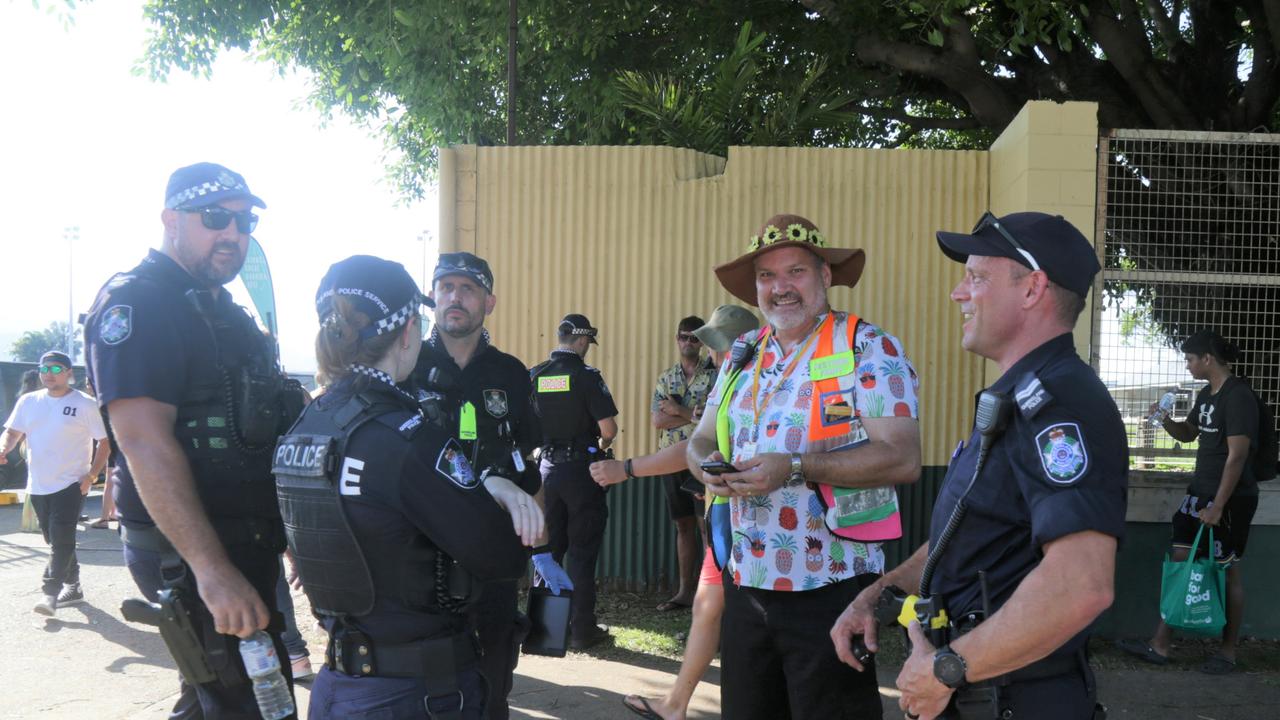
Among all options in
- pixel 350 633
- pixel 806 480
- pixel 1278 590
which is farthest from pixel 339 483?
pixel 1278 590

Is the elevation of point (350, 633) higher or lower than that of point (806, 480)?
lower

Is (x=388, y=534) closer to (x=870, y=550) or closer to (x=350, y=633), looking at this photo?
(x=350, y=633)

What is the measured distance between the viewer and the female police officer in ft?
7.87

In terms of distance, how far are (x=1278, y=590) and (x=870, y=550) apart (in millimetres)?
5334

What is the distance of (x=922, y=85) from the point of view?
11133mm

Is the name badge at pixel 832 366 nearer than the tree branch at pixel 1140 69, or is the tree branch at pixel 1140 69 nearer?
the name badge at pixel 832 366

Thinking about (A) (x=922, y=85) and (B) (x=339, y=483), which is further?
(A) (x=922, y=85)

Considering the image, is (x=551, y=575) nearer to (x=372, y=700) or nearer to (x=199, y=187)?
(x=372, y=700)

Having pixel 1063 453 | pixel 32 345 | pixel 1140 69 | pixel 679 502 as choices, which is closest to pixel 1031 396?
pixel 1063 453

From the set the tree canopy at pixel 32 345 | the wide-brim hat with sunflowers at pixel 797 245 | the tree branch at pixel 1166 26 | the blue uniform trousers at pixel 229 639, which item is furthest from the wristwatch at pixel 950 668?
the tree canopy at pixel 32 345

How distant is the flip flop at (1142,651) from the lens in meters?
6.33

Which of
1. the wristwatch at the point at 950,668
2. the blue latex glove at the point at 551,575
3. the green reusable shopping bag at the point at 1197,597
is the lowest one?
the green reusable shopping bag at the point at 1197,597

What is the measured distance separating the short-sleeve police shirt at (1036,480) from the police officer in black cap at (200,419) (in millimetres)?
2028

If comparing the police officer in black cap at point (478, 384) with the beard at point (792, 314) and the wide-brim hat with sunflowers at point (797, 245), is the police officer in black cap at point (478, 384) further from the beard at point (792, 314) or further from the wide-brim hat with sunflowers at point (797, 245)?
the beard at point (792, 314)
